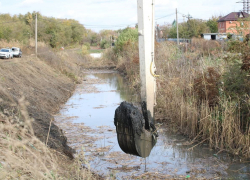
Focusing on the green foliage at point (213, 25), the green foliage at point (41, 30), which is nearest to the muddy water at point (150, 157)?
the green foliage at point (41, 30)

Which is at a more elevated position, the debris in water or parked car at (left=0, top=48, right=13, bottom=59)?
parked car at (left=0, top=48, right=13, bottom=59)

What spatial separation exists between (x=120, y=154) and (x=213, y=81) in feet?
11.6

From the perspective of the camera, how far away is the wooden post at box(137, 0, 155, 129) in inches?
224

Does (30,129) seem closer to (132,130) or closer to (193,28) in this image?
(132,130)

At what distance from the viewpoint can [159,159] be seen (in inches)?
343

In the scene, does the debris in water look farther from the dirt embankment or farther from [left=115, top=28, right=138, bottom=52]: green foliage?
[left=115, top=28, right=138, bottom=52]: green foliage

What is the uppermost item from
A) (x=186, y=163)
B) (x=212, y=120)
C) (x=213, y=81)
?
(x=213, y=81)

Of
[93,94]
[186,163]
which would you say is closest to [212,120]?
[186,163]

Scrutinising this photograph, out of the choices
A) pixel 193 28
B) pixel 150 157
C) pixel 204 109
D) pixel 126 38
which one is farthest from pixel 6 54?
pixel 193 28

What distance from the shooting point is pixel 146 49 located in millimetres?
5730

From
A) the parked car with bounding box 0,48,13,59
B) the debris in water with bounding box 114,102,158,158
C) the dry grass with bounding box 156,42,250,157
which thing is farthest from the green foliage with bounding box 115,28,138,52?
the debris in water with bounding box 114,102,158,158

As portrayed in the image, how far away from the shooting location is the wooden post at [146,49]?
5688mm

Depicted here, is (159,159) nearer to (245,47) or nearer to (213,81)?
(213,81)

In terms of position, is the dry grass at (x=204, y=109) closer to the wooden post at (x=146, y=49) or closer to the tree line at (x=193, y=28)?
the wooden post at (x=146, y=49)
